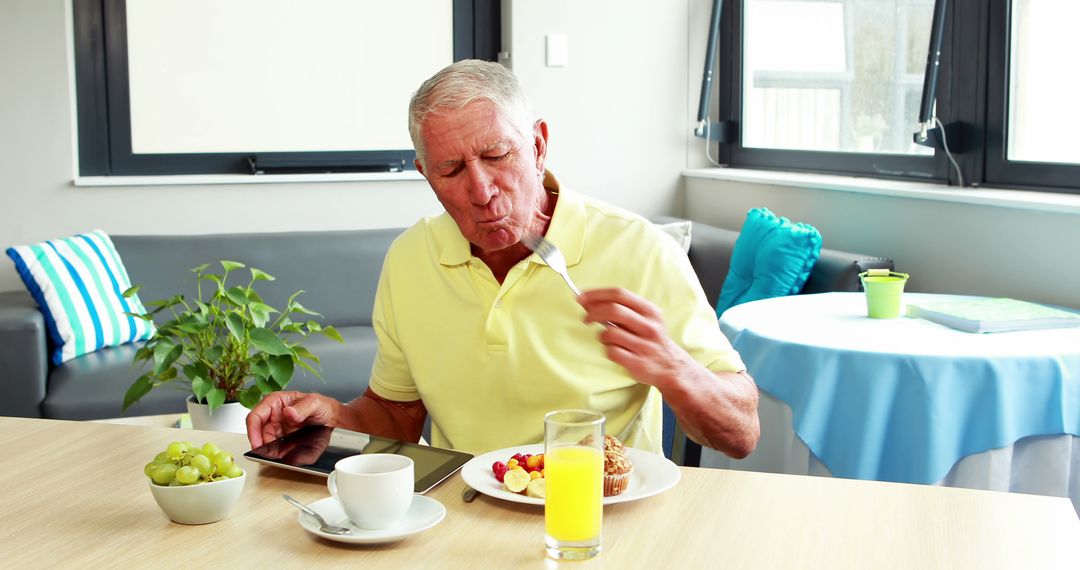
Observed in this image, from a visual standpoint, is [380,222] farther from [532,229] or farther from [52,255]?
[532,229]

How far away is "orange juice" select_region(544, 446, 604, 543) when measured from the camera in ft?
3.17

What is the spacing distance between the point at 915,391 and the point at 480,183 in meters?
1.01

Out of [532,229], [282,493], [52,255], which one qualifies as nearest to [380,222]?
[52,255]

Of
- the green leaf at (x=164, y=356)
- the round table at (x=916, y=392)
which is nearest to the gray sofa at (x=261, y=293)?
the round table at (x=916, y=392)

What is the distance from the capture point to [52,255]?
339 centimetres

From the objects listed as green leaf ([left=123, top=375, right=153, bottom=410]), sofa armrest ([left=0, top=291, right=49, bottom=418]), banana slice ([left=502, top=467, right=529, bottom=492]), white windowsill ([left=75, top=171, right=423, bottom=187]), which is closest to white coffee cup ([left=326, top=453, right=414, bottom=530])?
banana slice ([left=502, top=467, right=529, bottom=492])

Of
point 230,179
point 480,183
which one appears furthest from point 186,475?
point 230,179

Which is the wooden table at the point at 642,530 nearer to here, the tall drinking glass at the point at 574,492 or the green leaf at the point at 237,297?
the tall drinking glass at the point at 574,492

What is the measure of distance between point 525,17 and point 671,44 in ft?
2.13

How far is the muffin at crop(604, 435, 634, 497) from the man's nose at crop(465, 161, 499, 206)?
0.41 metres

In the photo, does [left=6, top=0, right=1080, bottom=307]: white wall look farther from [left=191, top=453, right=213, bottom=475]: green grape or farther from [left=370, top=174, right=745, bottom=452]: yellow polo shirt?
[left=191, top=453, right=213, bottom=475]: green grape

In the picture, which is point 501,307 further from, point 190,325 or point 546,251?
point 190,325

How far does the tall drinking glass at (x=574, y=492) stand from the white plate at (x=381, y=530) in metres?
0.14

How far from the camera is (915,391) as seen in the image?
198 cm
